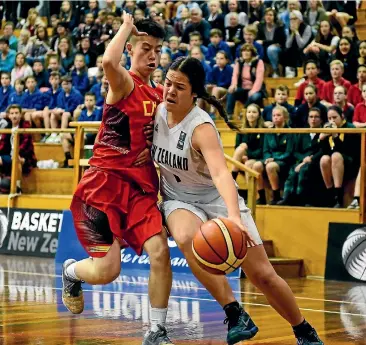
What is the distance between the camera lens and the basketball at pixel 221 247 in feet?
15.3

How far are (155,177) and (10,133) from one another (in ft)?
25.3

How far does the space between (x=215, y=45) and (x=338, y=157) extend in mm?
4585

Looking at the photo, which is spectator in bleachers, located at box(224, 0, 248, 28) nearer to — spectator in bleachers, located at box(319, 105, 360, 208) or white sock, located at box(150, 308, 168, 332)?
spectator in bleachers, located at box(319, 105, 360, 208)

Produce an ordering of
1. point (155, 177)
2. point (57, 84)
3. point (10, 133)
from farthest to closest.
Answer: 1. point (57, 84)
2. point (10, 133)
3. point (155, 177)

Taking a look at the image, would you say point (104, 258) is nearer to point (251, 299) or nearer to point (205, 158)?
point (205, 158)

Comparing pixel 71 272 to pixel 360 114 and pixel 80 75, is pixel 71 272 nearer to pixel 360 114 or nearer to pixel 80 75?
pixel 360 114

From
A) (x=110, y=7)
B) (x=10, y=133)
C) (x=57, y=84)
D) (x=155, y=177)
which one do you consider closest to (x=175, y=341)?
(x=155, y=177)

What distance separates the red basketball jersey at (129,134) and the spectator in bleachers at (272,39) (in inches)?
338

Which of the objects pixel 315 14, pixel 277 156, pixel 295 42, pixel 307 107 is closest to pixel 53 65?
pixel 295 42

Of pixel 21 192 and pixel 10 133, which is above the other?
pixel 10 133

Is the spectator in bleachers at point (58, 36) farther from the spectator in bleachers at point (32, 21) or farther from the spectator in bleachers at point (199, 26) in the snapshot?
the spectator in bleachers at point (199, 26)

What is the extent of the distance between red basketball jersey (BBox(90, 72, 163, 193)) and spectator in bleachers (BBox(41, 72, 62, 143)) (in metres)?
8.66

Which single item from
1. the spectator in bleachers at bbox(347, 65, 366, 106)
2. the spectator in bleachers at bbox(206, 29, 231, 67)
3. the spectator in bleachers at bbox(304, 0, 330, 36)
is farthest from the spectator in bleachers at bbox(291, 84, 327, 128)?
the spectator in bleachers at bbox(206, 29, 231, 67)

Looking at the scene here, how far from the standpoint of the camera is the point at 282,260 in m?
10.5
